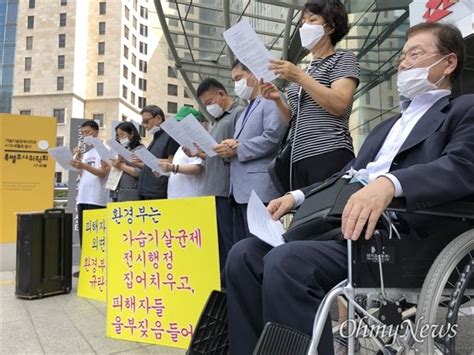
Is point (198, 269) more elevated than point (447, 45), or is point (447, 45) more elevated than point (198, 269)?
point (447, 45)

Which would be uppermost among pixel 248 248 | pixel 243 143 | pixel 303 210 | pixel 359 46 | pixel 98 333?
pixel 359 46

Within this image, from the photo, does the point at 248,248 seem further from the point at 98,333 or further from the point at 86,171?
the point at 86,171

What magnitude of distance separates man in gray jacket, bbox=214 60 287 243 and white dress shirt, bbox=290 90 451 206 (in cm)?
84

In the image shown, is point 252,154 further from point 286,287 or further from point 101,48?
point 101,48

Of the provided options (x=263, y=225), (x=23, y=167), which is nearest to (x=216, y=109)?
(x=263, y=225)

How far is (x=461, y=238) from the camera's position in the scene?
132cm

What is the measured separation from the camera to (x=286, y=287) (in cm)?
128

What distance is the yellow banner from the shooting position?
20.7ft

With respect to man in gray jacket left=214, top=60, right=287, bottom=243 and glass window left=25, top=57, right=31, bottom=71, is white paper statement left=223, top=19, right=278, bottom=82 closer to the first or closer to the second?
man in gray jacket left=214, top=60, right=287, bottom=243

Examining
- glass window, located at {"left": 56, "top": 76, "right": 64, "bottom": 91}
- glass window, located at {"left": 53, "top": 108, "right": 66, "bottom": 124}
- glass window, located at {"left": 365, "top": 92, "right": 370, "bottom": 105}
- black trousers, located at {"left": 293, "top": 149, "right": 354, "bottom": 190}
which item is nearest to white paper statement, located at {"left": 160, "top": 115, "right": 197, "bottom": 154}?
black trousers, located at {"left": 293, "top": 149, "right": 354, "bottom": 190}

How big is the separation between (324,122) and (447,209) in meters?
0.89

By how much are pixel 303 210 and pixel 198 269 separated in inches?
40.8

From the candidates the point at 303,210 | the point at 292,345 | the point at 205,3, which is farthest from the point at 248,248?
the point at 205,3

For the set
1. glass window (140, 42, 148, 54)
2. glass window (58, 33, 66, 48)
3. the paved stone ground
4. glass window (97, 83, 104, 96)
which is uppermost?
glass window (140, 42, 148, 54)
